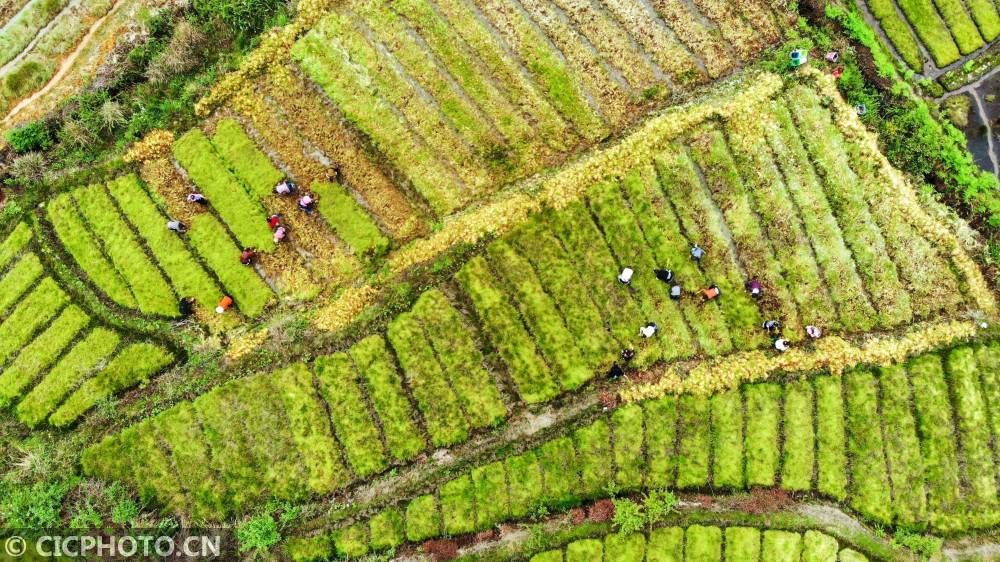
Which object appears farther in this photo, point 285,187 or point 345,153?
point 345,153

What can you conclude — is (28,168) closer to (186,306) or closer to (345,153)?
(186,306)

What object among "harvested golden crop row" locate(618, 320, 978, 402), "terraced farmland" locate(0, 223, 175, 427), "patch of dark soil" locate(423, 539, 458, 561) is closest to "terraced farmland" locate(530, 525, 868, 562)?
"patch of dark soil" locate(423, 539, 458, 561)

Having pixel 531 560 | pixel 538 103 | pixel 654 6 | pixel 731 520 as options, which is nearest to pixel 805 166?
pixel 654 6

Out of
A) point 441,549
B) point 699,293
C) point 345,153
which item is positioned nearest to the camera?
point 441,549

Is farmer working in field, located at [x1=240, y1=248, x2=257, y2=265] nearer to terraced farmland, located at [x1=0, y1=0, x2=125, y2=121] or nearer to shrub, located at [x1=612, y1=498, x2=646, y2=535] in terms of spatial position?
terraced farmland, located at [x1=0, y1=0, x2=125, y2=121]

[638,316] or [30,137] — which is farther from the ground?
[30,137]

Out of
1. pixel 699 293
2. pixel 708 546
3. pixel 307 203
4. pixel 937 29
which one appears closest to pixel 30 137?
pixel 307 203

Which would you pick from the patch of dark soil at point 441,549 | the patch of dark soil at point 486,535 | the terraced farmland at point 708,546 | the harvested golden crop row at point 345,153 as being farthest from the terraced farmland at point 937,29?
the patch of dark soil at point 441,549
